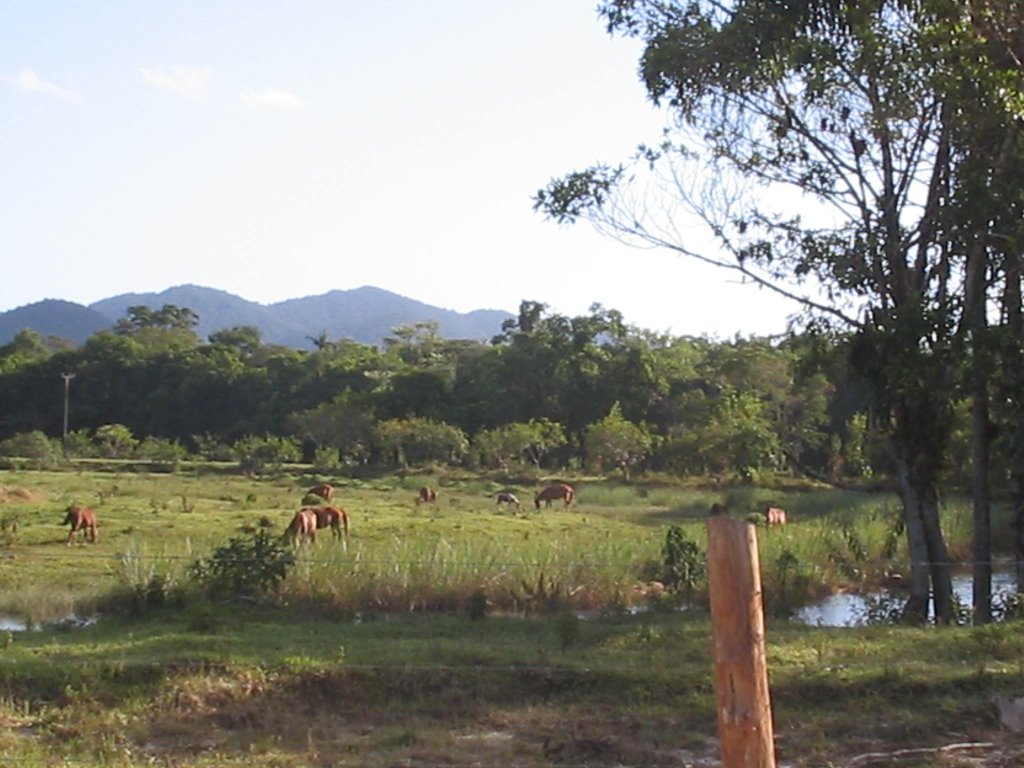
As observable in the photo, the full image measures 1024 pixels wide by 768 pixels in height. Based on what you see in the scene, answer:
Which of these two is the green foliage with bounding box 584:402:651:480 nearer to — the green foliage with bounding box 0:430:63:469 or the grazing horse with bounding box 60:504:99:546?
the green foliage with bounding box 0:430:63:469

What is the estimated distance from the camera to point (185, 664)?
1002cm

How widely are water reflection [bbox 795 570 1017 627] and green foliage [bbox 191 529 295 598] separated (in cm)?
541

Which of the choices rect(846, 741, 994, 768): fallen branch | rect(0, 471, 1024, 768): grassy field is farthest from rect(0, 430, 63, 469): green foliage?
rect(846, 741, 994, 768): fallen branch

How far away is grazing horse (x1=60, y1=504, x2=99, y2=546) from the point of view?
71.3 feet

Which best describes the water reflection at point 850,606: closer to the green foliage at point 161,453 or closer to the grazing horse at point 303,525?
the grazing horse at point 303,525

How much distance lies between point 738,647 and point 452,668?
18.9ft

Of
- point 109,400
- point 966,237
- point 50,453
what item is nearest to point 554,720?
point 966,237

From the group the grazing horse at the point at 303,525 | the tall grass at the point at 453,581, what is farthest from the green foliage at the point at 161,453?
the tall grass at the point at 453,581

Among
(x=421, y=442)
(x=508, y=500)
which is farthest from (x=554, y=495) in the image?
(x=421, y=442)

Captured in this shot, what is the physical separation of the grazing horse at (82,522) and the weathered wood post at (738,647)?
1865 cm

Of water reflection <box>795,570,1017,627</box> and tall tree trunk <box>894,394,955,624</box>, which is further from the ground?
tall tree trunk <box>894,394,955,624</box>

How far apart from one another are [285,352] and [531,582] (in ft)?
219

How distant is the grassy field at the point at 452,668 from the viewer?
8.55m

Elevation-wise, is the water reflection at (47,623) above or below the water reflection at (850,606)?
above
